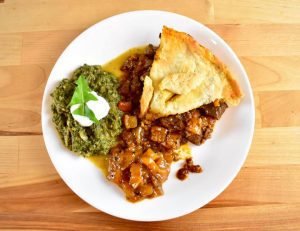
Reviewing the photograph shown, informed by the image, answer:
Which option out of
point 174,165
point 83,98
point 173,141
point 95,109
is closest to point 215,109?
point 173,141

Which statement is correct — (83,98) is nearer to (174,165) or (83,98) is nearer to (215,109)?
(174,165)

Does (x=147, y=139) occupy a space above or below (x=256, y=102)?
below

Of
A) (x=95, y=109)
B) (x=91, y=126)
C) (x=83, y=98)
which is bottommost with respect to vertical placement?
(x=91, y=126)

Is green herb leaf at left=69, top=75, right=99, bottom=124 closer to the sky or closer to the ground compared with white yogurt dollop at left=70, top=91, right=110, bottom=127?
closer to the sky

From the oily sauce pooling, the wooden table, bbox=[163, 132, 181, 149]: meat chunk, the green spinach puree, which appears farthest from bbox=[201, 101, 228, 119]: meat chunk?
the green spinach puree

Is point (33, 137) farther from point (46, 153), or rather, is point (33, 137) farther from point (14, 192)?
point (14, 192)

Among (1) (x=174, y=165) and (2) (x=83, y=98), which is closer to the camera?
(2) (x=83, y=98)

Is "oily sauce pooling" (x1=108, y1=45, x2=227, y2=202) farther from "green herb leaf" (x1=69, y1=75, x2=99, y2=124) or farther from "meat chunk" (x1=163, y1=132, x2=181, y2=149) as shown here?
"green herb leaf" (x1=69, y1=75, x2=99, y2=124)

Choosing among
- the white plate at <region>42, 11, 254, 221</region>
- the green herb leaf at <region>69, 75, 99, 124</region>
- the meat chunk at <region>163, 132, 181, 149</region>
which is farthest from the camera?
the meat chunk at <region>163, 132, 181, 149</region>
